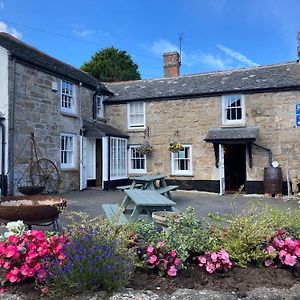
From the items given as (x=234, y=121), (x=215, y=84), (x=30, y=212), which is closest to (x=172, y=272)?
(x=30, y=212)

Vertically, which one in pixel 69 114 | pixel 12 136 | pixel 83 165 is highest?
pixel 69 114

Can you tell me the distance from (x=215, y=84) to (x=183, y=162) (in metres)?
4.29

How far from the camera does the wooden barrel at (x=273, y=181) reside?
570 inches

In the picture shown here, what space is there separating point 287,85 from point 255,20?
5508 millimetres

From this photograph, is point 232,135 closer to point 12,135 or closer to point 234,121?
point 234,121

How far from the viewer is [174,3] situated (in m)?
11.0

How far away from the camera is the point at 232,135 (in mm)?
15336

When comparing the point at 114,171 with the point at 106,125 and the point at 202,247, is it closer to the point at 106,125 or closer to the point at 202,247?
the point at 106,125

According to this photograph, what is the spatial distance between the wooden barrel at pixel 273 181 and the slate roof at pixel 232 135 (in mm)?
1636

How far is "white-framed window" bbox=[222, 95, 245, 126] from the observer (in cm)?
1616

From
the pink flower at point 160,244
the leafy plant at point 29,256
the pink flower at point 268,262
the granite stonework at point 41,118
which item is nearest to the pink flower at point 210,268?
the pink flower at point 160,244

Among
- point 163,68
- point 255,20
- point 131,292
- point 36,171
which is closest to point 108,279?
point 131,292

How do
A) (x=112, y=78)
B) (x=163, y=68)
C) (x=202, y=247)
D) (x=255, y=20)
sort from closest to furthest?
(x=202, y=247), (x=255, y=20), (x=163, y=68), (x=112, y=78)

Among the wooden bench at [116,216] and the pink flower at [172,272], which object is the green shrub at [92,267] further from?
the wooden bench at [116,216]
